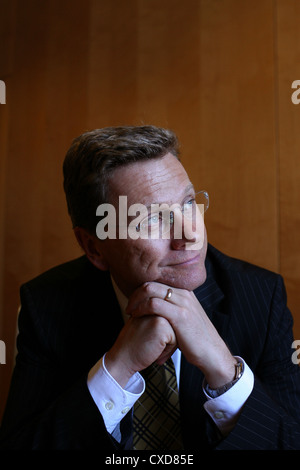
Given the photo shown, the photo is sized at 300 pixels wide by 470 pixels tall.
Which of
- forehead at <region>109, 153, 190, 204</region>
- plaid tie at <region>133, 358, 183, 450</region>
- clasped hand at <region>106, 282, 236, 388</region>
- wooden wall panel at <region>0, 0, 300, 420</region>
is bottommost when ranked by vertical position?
plaid tie at <region>133, 358, 183, 450</region>

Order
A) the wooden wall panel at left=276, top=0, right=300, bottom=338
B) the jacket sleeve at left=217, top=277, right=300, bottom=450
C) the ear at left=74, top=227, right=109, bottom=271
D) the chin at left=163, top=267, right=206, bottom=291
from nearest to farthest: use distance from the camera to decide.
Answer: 1. the jacket sleeve at left=217, top=277, right=300, bottom=450
2. the chin at left=163, top=267, right=206, bottom=291
3. the ear at left=74, top=227, right=109, bottom=271
4. the wooden wall panel at left=276, top=0, right=300, bottom=338

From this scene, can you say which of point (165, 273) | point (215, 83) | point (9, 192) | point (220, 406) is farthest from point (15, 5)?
point (220, 406)

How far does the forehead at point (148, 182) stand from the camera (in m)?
1.19

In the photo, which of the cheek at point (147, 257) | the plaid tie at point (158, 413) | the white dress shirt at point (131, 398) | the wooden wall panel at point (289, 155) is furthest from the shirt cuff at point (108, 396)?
the wooden wall panel at point (289, 155)

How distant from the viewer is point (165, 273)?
118 cm

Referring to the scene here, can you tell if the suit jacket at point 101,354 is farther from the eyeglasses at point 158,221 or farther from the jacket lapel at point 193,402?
the eyeglasses at point 158,221

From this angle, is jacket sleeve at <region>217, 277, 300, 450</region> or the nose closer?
jacket sleeve at <region>217, 277, 300, 450</region>

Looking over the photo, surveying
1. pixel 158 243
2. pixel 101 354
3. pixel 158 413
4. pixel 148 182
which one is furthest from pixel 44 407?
pixel 148 182

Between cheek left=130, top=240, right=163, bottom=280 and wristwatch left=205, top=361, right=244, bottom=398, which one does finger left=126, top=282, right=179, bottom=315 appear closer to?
cheek left=130, top=240, right=163, bottom=280

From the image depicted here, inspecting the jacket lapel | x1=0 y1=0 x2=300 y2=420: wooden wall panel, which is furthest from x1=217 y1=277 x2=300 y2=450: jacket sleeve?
x1=0 y1=0 x2=300 y2=420: wooden wall panel

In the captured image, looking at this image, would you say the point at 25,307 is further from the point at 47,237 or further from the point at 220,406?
the point at 47,237

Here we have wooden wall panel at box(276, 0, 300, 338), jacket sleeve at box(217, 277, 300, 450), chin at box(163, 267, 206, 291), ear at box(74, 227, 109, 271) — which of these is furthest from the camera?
wooden wall panel at box(276, 0, 300, 338)

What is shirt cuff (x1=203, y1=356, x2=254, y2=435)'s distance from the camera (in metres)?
1.05

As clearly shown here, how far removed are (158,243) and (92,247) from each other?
290mm
